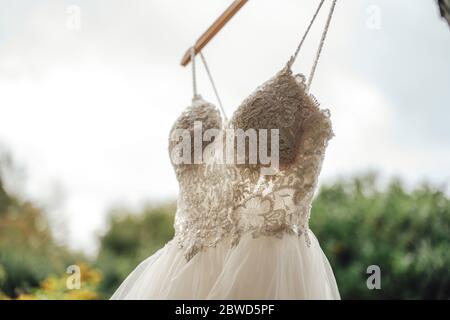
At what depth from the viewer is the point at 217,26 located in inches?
64.6

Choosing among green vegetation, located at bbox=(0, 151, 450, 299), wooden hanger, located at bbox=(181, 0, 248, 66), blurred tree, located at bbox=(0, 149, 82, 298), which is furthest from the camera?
blurred tree, located at bbox=(0, 149, 82, 298)

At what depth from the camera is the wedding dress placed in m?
1.26

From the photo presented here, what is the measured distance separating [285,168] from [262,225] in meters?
0.16

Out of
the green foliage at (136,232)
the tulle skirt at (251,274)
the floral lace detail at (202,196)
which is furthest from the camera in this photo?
the green foliage at (136,232)

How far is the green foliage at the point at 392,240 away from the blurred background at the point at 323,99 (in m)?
0.01

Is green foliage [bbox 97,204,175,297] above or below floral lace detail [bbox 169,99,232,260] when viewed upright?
below

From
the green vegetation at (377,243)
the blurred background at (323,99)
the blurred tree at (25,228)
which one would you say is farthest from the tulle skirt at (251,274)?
the blurred tree at (25,228)

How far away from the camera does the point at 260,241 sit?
130 cm

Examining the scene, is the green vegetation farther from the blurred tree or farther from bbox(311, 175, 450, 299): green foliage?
the blurred tree

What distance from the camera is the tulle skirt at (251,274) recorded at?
125cm

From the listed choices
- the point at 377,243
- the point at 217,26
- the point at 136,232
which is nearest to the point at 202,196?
the point at 217,26

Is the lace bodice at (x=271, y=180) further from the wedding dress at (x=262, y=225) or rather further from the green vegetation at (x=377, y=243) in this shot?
the green vegetation at (x=377, y=243)

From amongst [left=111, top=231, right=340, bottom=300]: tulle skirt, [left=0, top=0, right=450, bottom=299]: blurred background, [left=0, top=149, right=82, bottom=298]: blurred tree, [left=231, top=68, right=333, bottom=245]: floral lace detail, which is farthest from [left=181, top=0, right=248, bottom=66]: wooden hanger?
[left=0, top=149, right=82, bottom=298]: blurred tree
